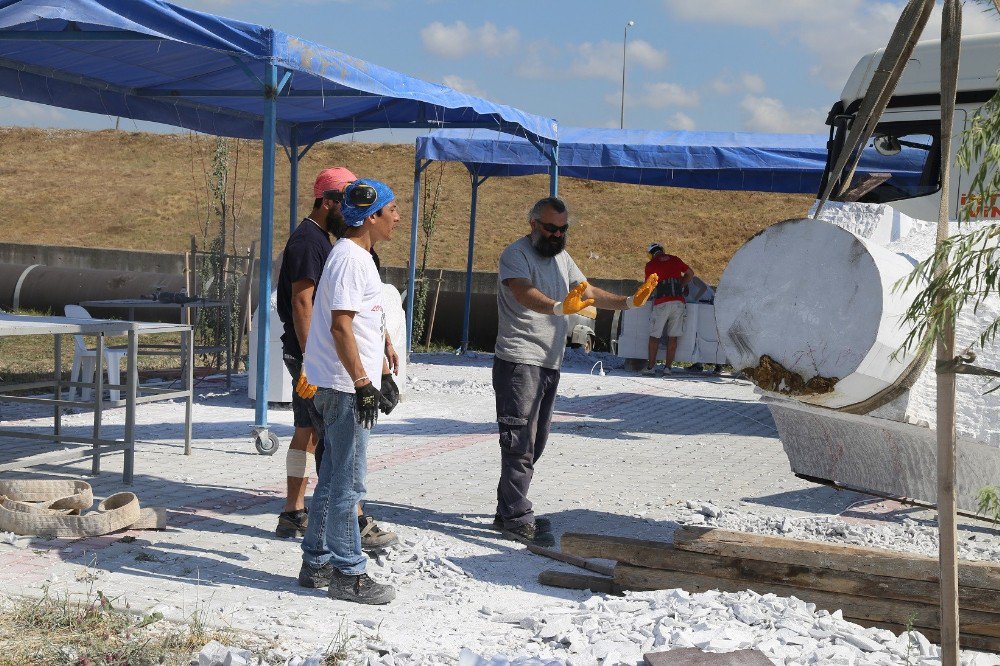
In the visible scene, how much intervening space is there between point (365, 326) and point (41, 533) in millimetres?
2140

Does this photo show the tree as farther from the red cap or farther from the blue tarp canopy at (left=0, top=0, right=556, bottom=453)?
the blue tarp canopy at (left=0, top=0, right=556, bottom=453)

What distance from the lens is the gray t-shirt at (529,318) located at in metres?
5.70

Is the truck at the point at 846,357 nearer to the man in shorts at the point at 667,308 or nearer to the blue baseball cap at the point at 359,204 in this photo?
the blue baseball cap at the point at 359,204

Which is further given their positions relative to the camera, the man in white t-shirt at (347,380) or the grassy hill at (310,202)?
the grassy hill at (310,202)

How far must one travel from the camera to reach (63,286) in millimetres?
17703

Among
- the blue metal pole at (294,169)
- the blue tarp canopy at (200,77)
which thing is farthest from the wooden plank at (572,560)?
the blue metal pole at (294,169)

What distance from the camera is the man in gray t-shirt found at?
5.67 meters

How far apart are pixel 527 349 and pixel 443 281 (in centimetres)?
1357

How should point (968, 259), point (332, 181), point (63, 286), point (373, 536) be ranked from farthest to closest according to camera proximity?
point (63, 286) → point (332, 181) → point (373, 536) → point (968, 259)

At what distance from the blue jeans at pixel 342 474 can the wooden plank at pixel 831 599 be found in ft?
4.02

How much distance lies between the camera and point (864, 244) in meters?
4.17

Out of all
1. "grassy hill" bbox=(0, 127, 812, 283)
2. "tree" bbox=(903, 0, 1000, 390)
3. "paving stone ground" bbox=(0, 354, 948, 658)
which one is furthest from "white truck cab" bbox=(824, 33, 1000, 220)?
"grassy hill" bbox=(0, 127, 812, 283)

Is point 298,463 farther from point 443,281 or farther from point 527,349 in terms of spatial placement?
point 443,281

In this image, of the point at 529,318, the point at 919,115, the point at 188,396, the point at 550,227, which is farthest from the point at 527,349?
the point at 919,115
